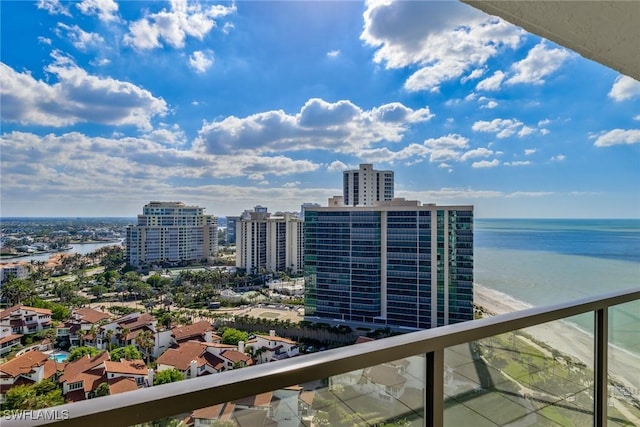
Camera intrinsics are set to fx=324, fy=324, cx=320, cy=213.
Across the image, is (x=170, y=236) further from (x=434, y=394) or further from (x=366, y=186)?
(x=434, y=394)

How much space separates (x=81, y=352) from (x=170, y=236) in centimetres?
284

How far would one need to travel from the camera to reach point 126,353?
3756mm

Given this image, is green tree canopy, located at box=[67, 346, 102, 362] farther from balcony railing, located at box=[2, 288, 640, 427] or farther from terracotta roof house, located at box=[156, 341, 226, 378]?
balcony railing, located at box=[2, 288, 640, 427]

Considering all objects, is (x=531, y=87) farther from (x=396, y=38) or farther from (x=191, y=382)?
(x=191, y=382)

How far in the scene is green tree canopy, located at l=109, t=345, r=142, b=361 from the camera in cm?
362

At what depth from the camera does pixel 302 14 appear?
21.6 feet

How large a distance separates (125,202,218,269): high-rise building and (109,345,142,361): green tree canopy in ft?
5.44

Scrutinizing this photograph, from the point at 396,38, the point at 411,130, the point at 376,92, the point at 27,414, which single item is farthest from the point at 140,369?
the point at 411,130

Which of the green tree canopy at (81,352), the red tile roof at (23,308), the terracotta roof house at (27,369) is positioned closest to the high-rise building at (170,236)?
the red tile roof at (23,308)

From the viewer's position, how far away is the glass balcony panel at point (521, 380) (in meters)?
0.95

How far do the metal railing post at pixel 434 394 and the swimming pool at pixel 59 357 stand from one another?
3.81m

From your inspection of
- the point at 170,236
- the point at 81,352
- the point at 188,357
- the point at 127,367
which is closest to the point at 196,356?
the point at 188,357

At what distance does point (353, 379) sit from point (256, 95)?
31.9 ft

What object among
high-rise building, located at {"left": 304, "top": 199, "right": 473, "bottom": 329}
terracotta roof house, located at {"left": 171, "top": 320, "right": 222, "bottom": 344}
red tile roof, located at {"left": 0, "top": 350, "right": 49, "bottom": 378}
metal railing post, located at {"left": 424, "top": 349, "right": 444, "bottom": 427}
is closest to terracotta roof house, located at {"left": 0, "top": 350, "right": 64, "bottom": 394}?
red tile roof, located at {"left": 0, "top": 350, "right": 49, "bottom": 378}
